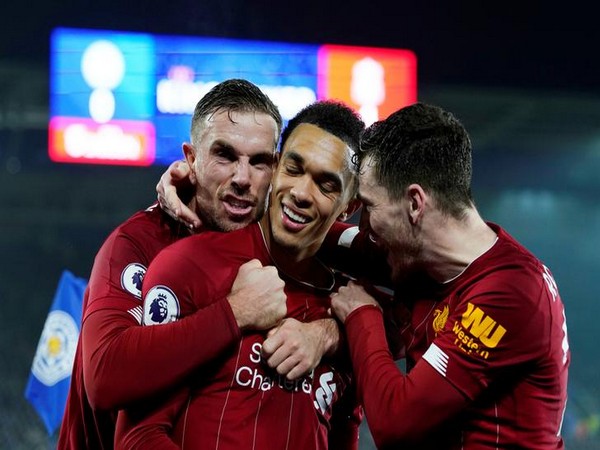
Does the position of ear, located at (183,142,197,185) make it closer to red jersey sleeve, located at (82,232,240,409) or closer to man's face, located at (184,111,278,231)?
man's face, located at (184,111,278,231)

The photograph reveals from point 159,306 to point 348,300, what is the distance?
1.10 feet

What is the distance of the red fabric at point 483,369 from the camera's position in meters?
1.36

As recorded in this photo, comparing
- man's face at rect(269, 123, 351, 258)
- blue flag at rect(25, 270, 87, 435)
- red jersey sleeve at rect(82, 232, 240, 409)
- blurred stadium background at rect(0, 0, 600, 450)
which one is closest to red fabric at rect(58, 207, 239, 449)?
red jersey sleeve at rect(82, 232, 240, 409)

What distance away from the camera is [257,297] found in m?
1.42

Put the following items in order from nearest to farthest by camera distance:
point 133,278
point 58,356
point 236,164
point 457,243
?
point 457,243
point 133,278
point 236,164
point 58,356

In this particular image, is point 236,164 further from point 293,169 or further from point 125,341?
point 125,341

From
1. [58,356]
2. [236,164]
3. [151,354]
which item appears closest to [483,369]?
[151,354]

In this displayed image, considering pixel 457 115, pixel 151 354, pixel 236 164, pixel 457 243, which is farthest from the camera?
pixel 457 115

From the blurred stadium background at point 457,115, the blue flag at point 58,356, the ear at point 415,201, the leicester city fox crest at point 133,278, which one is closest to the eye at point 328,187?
the ear at point 415,201

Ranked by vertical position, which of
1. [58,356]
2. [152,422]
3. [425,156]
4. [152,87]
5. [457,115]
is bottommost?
[58,356]

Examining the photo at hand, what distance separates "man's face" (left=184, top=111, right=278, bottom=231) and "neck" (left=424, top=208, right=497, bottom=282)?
0.38m

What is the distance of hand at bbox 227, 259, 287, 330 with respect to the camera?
1.41 m

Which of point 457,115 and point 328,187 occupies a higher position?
point 328,187

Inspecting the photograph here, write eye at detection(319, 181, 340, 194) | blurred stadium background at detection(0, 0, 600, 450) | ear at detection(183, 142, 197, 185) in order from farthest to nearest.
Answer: blurred stadium background at detection(0, 0, 600, 450)
ear at detection(183, 142, 197, 185)
eye at detection(319, 181, 340, 194)
